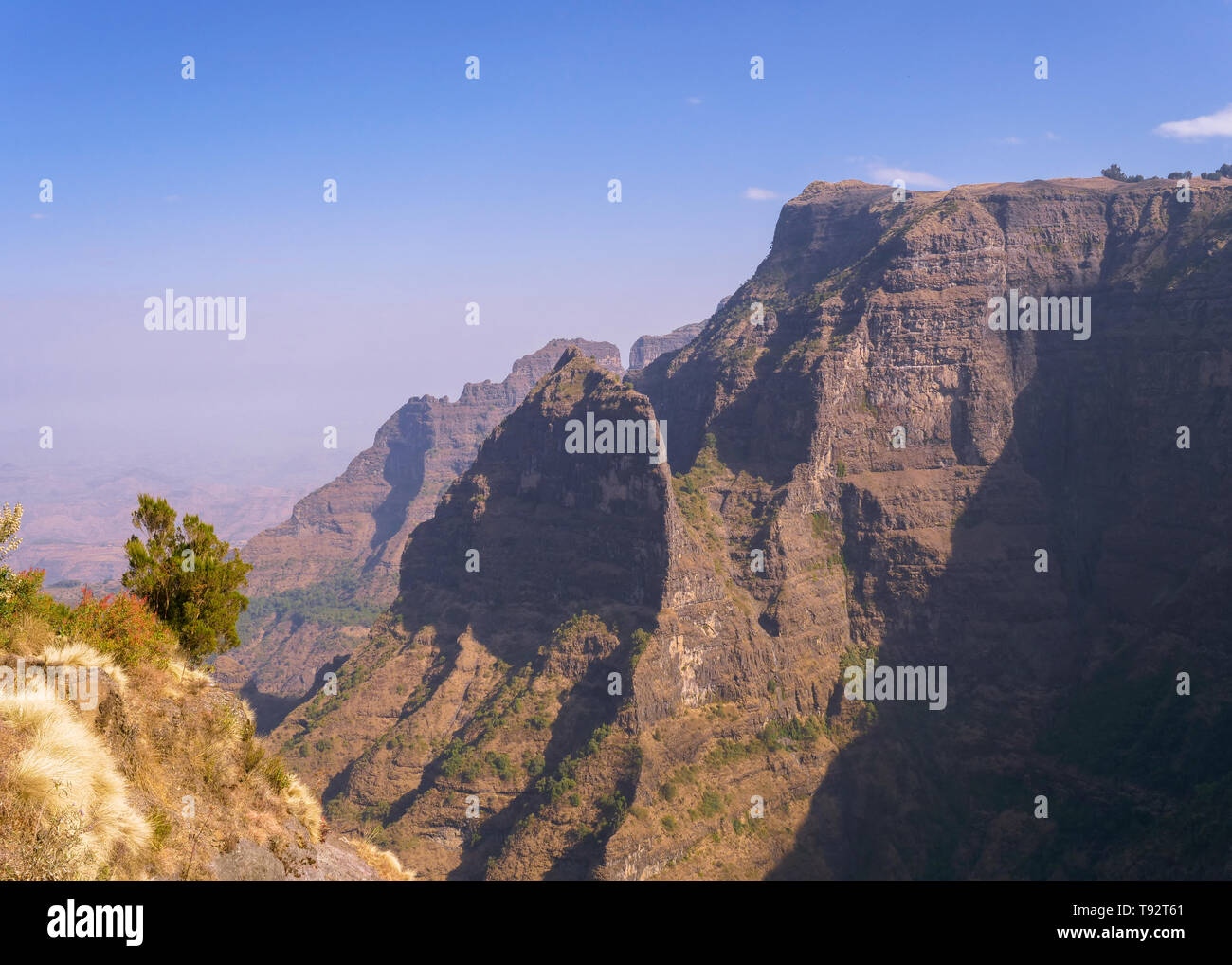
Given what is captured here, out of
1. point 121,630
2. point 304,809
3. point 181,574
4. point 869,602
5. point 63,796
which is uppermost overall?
point 181,574

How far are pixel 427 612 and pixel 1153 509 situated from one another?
330 feet

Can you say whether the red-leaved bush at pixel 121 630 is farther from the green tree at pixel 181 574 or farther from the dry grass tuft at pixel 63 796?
the dry grass tuft at pixel 63 796

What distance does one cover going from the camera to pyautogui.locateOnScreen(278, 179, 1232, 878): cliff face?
275 ft

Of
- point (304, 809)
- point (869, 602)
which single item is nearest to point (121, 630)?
point (304, 809)

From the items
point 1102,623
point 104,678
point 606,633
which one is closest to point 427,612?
point 606,633

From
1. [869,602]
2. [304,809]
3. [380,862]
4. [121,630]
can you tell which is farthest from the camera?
[869,602]

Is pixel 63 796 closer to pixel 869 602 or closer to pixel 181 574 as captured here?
pixel 181 574

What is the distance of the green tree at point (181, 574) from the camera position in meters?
26.1

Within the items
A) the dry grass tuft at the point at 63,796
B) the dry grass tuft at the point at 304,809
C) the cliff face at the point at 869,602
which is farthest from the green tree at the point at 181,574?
the cliff face at the point at 869,602

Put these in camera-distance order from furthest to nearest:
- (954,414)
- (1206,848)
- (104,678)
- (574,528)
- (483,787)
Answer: (954,414) < (574,528) < (483,787) < (1206,848) < (104,678)

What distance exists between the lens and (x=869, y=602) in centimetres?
11050

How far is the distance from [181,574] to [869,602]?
325ft

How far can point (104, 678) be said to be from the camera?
19.7 m
